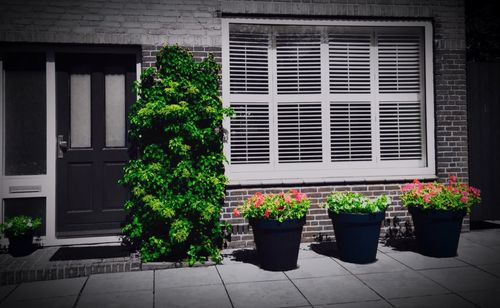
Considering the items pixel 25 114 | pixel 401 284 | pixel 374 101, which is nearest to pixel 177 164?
pixel 25 114

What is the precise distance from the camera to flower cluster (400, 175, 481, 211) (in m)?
5.57

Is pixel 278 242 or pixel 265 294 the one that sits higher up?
pixel 278 242

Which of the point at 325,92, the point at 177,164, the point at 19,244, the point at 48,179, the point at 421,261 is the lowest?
the point at 421,261

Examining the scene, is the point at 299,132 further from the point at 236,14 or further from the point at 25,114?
the point at 25,114

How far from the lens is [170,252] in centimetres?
572

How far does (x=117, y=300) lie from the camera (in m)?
4.42

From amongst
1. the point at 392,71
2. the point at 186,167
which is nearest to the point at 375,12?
Result: the point at 392,71

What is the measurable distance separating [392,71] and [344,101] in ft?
3.01

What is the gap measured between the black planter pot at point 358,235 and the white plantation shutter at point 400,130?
1.75 m

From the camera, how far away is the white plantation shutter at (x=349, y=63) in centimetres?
682

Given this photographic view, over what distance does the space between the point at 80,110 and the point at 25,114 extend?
2.36 ft

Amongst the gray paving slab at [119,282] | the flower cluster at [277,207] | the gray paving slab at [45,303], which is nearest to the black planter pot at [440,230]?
the flower cluster at [277,207]

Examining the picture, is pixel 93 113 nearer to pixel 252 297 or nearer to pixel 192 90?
pixel 192 90

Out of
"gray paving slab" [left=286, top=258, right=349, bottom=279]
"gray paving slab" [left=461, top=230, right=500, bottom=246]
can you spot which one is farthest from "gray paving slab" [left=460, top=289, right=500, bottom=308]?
"gray paving slab" [left=461, top=230, right=500, bottom=246]
